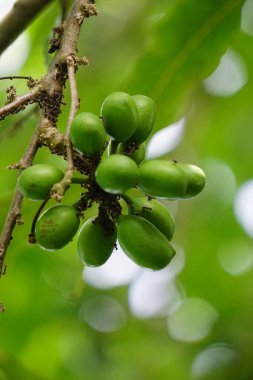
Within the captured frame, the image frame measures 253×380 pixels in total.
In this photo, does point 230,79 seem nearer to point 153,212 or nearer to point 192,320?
point 192,320

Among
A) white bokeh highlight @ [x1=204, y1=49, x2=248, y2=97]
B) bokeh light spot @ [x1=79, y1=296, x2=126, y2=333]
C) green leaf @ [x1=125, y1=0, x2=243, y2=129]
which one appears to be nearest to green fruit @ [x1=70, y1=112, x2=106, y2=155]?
green leaf @ [x1=125, y1=0, x2=243, y2=129]

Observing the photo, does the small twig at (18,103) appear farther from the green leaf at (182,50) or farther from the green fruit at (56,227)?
the green leaf at (182,50)

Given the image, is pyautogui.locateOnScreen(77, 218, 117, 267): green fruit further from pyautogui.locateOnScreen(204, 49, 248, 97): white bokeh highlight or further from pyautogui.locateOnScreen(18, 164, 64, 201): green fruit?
pyautogui.locateOnScreen(204, 49, 248, 97): white bokeh highlight

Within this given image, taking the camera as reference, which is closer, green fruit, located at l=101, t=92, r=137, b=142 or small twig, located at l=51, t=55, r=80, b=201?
small twig, located at l=51, t=55, r=80, b=201

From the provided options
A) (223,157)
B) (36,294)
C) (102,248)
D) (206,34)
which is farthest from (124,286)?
(102,248)

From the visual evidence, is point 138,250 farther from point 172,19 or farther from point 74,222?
point 172,19
